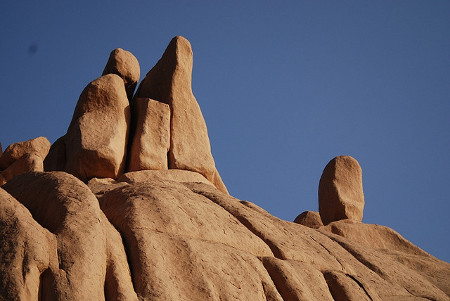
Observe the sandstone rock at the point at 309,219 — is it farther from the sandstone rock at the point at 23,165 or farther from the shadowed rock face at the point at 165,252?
the sandstone rock at the point at 23,165

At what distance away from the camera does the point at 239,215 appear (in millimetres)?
11094

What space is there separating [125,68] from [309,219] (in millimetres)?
7982

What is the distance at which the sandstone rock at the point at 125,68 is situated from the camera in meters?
18.1

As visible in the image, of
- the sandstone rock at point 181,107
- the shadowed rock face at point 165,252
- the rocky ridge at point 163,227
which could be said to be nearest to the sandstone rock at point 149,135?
the rocky ridge at point 163,227

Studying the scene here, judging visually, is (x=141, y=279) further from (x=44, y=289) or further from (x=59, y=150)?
(x=59, y=150)

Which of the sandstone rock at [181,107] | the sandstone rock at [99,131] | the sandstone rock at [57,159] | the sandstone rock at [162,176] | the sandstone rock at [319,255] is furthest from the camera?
the sandstone rock at [181,107]

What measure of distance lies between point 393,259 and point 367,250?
1036 mm

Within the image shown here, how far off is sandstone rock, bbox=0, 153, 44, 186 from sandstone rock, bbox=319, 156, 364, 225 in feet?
29.6

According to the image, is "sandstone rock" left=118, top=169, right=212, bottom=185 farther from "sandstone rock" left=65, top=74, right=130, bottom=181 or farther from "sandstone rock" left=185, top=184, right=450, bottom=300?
"sandstone rock" left=185, top=184, right=450, bottom=300

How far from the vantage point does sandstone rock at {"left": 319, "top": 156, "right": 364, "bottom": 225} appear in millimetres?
19312

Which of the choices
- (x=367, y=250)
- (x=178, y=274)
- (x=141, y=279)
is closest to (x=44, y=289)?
(x=141, y=279)

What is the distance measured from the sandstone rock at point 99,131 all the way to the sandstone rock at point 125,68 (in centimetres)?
109

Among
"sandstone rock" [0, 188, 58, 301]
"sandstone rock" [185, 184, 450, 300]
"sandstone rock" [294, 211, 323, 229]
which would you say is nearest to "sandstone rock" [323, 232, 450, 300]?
"sandstone rock" [185, 184, 450, 300]

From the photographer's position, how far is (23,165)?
21.4 metres
